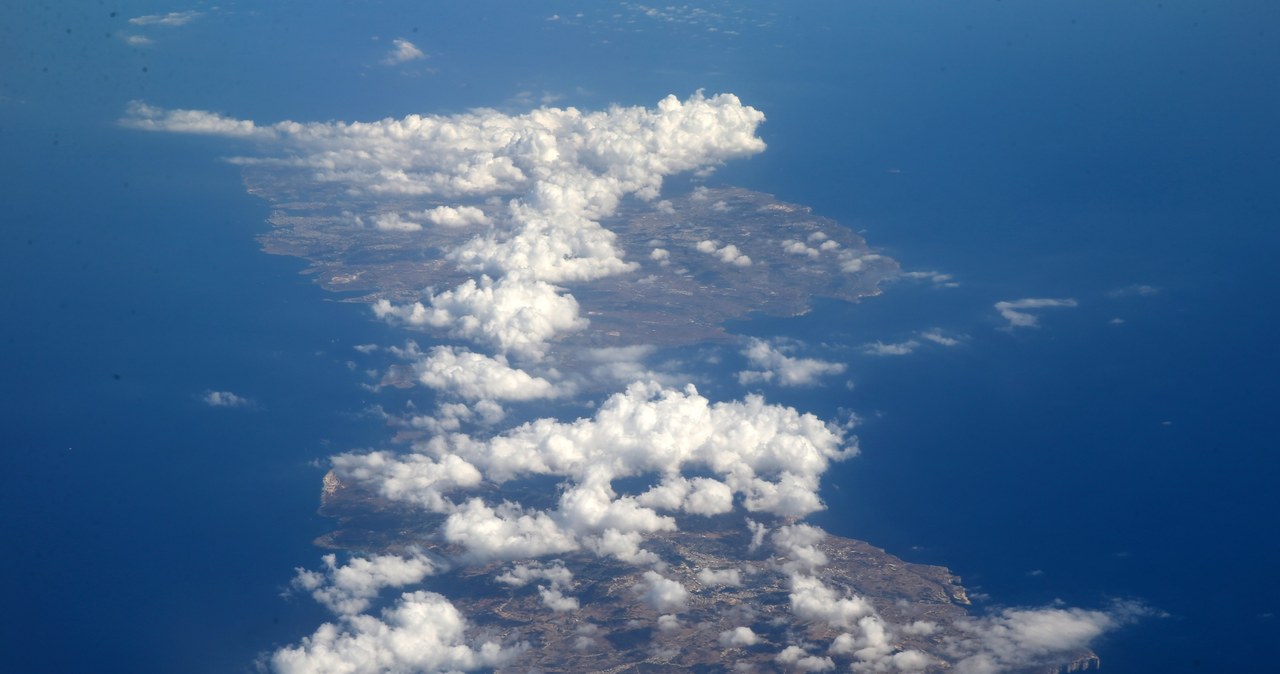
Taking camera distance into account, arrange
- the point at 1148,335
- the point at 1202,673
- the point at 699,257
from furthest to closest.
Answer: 1. the point at 699,257
2. the point at 1148,335
3. the point at 1202,673

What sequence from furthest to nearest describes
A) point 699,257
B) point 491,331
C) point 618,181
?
point 618,181 < point 699,257 < point 491,331

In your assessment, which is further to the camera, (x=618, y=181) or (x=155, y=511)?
(x=618, y=181)

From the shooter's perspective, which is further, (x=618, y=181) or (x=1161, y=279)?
(x=618, y=181)

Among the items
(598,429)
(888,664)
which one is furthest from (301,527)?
(888,664)

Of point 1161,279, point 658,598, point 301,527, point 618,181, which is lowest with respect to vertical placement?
point 658,598

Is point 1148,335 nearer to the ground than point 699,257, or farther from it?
nearer to the ground

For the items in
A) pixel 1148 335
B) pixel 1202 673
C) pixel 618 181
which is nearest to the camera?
pixel 1202 673

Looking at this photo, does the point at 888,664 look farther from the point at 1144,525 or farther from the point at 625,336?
the point at 625,336

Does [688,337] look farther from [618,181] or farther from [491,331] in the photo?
[618,181]

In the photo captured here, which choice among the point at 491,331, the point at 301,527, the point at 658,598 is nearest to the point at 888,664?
the point at 658,598
